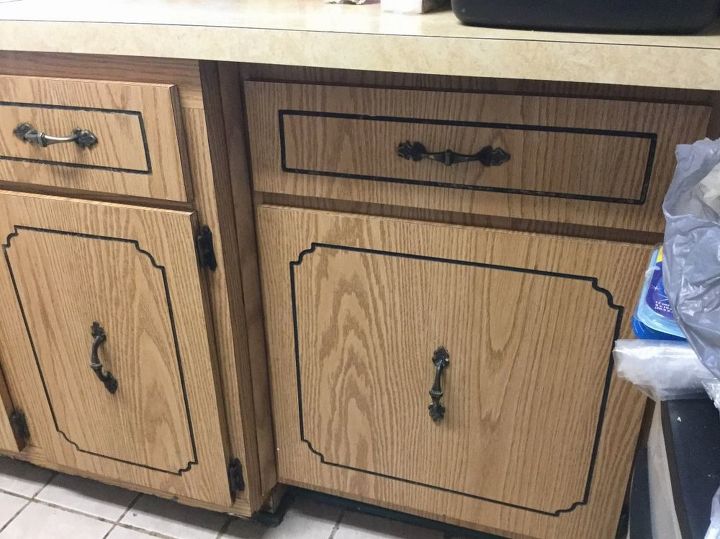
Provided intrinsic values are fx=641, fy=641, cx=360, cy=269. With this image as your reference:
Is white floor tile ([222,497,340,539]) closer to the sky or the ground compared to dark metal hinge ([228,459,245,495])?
closer to the ground

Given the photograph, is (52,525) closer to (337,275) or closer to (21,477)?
(21,477)

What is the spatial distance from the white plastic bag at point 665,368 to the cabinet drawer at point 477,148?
Result: 217mm

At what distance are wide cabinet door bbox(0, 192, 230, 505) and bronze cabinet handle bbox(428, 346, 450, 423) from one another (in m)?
0.31

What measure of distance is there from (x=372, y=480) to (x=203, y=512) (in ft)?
1.18

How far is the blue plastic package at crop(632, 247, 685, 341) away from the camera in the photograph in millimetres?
523

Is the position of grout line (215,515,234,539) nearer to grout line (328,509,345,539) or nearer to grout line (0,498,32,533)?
grout line (328,509,345,539)

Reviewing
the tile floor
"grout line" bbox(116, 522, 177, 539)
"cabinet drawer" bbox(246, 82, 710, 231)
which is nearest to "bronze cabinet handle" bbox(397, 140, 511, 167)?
"cabinet drawer" bbox(246, 82, 710, 231)

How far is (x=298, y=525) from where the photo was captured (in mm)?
1122

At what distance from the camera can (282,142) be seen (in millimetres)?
776

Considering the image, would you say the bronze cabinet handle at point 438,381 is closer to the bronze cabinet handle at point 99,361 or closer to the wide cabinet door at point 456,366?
the wide cabinet door at point 456,366

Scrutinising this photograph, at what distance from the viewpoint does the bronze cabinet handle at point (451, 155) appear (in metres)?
0.70

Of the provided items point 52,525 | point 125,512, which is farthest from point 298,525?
point 52,525

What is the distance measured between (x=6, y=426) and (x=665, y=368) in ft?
3.42

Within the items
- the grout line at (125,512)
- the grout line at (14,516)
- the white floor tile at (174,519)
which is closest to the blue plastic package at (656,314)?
the white floor tile at (174,519)
